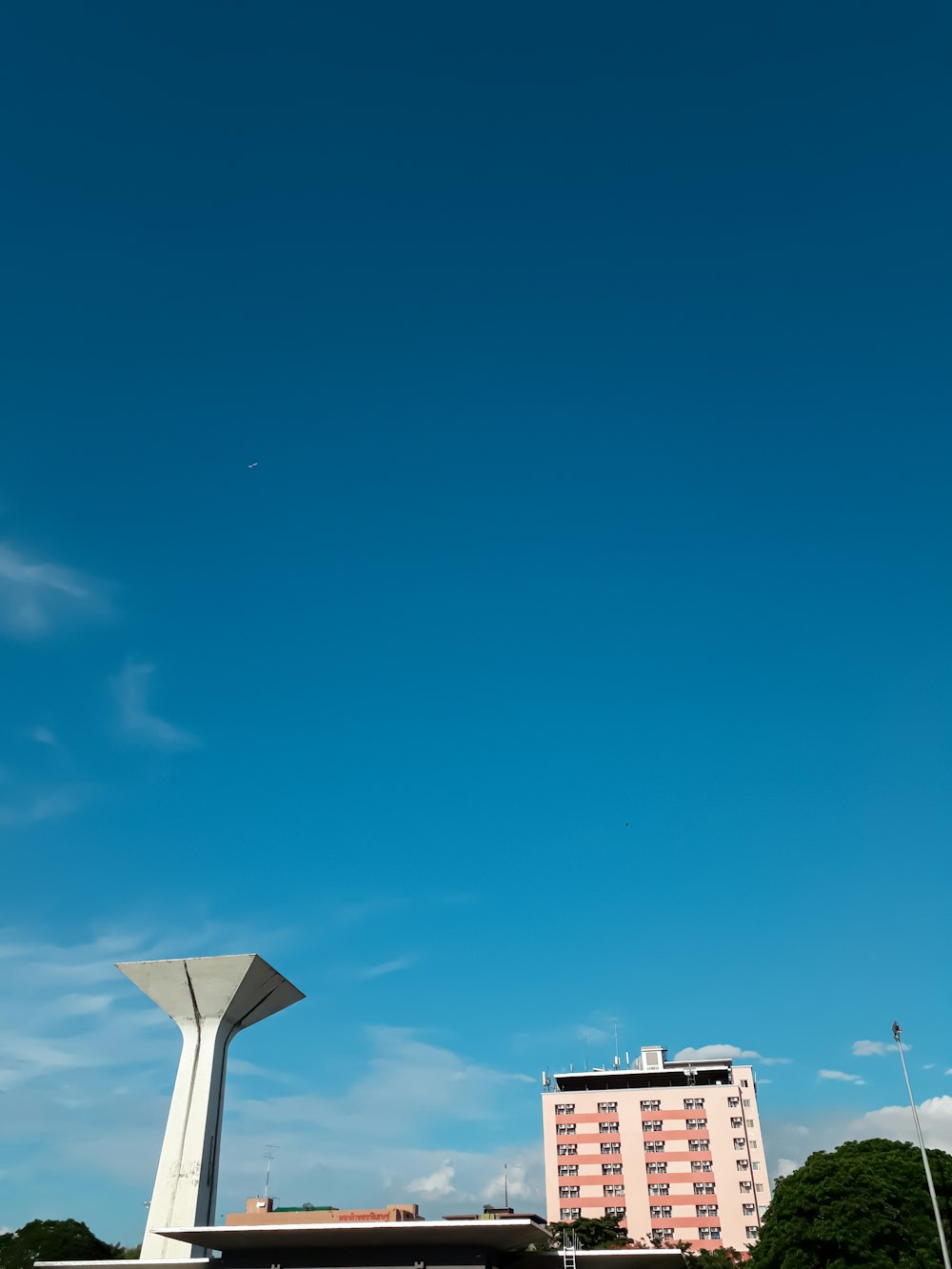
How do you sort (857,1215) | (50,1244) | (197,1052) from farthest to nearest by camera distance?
(50,1244)
(197,1052)
(857,1215)

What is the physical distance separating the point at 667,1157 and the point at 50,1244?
52900mm

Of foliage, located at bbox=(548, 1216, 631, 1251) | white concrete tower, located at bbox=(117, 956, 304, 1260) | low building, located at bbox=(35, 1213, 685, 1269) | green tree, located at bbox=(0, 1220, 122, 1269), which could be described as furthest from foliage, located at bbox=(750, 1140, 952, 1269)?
green tree, located at bbox=(0, 1220, 122, 1269)

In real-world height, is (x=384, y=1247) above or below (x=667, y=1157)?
below

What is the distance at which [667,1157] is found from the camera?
312ft

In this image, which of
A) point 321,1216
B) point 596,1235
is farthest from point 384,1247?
point 596,1235

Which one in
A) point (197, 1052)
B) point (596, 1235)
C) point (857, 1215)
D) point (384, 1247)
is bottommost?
point (384, 1247)

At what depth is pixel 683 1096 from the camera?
97.6m

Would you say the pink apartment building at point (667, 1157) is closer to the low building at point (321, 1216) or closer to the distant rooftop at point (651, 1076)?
the distant rooftop at point (651, 1076)

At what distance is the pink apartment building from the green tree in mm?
40886

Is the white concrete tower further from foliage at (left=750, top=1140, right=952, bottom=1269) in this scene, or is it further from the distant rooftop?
the distant rooftop

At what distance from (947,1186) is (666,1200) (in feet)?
178

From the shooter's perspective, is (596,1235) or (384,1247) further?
(596,1235)

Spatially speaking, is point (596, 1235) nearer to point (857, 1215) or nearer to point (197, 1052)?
point (857, 1215)

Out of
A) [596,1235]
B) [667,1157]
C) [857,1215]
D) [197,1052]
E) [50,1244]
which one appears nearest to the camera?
[857,1215]
